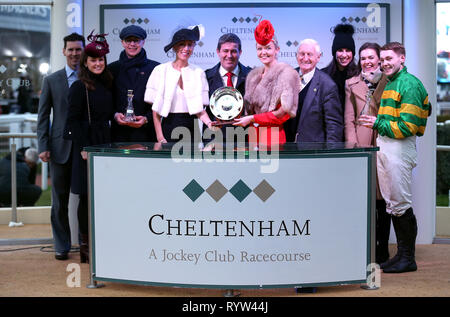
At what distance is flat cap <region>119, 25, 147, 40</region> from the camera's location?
6.92 metres

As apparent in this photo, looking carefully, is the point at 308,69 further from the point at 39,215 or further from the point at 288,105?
the point at 39,215

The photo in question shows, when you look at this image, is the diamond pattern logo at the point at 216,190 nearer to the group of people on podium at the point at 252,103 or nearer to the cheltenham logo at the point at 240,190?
the cheltenham logo at the point at 240,190

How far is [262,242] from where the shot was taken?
17.0 feet

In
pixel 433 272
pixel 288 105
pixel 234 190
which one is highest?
pixel 288 105

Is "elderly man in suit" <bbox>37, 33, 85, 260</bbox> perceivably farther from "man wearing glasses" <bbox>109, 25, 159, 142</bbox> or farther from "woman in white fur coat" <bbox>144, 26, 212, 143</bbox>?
"woman in white fur coat" <bbox>144, 26, 212, 143</bbox>

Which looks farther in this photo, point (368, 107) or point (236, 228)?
point (368, 107)

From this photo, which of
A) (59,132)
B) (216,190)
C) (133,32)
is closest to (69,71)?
(59,132)

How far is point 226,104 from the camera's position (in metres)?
6.05

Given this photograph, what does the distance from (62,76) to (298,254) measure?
9.41 ft

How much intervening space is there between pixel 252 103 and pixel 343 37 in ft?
4.59

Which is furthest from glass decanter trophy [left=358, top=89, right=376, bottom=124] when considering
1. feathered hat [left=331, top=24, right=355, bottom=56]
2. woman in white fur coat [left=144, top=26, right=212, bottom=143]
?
woman in white fur coat [left=144, top=26, right=212, bottom=143]

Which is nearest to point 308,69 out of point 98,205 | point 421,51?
point 421,51

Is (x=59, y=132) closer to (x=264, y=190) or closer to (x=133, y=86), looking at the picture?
(x=133, y=86)

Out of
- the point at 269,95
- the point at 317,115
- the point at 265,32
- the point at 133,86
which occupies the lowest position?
the point at 317,115
